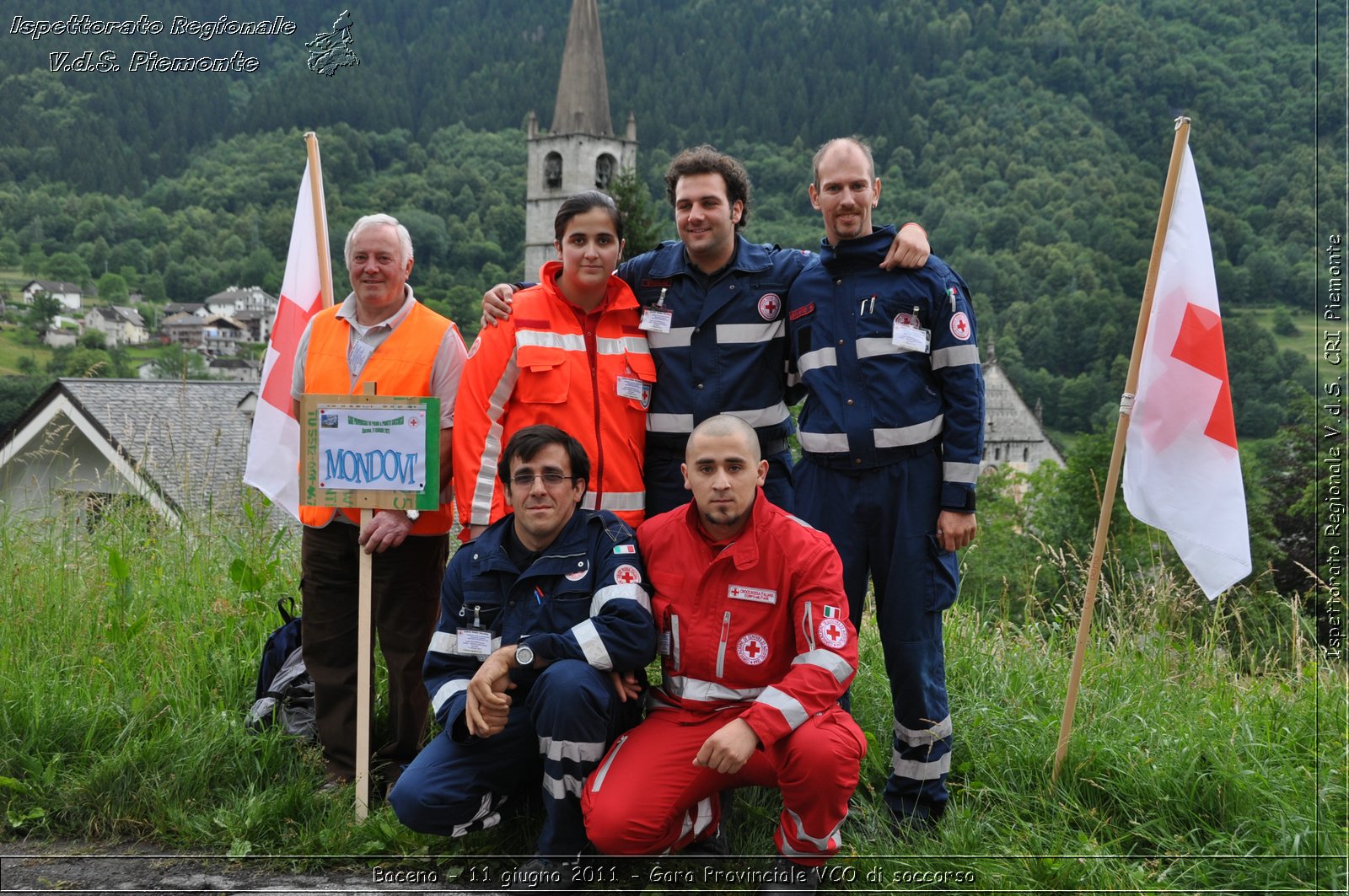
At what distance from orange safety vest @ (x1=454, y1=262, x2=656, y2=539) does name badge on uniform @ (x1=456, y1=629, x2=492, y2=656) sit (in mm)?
423

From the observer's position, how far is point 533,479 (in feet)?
12.2

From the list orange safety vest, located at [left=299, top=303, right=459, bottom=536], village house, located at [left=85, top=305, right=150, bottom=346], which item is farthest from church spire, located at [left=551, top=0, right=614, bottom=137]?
orange safety vest, located at [left=299, top=303, right=459, bottom=536]

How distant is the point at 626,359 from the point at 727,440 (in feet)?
2.25

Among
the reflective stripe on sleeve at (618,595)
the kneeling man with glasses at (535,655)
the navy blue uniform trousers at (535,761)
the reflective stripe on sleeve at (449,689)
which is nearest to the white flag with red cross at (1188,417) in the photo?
the reflective stripe on sleeve at (618,595)

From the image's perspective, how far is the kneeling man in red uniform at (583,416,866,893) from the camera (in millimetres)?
3424

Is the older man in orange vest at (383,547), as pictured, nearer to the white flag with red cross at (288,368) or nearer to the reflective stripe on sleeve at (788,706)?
the white flag with red cross at (288,368)

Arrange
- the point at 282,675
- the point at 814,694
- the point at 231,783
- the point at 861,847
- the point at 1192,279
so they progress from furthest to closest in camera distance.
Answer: the point at 282,675 < the point at 231,783 < the point at 1192,279 < the point at 861,847 < the point at 814,694

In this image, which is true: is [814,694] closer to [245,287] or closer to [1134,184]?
[245,287]

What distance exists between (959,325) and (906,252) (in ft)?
1.06

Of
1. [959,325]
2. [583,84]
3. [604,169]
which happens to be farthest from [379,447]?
Result: [583,84]

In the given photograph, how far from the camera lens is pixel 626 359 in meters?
4.09

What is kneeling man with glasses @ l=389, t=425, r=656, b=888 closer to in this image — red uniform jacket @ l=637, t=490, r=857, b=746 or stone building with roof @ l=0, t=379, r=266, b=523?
red uniform jacket @ l=637, t=490, r=857, b=746

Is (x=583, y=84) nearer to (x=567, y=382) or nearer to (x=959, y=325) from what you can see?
(x=567, y=382)

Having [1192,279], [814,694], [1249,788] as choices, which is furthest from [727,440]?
[1249,788]
